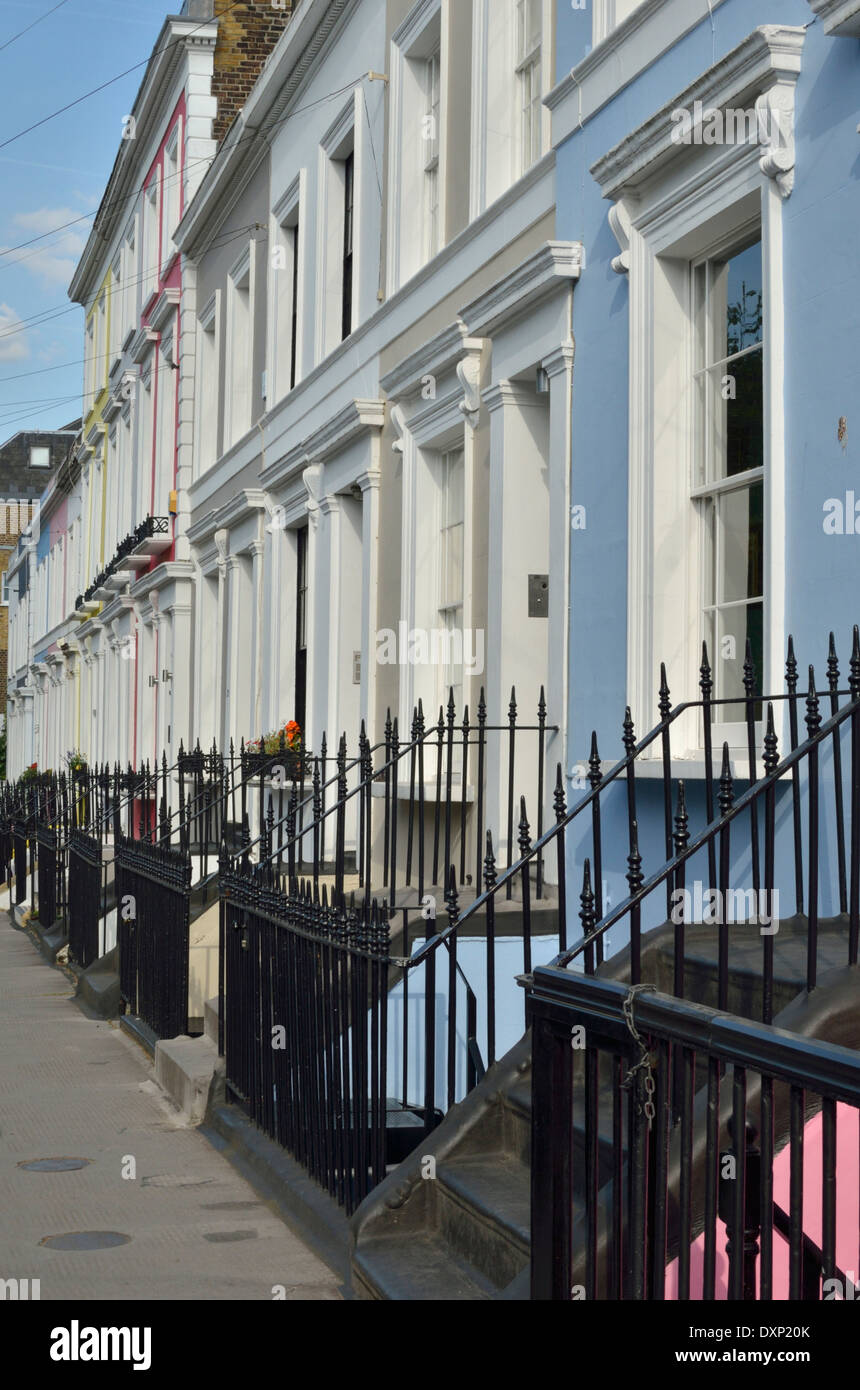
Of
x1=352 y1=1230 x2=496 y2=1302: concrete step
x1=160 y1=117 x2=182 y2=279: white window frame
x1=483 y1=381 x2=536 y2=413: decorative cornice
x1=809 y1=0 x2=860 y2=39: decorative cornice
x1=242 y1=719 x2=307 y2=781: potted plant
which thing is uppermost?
x1=160 y1=117 x2=182 y2=279: white window frame

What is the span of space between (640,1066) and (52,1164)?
15.0 feet

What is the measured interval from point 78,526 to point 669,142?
29071 millimetres

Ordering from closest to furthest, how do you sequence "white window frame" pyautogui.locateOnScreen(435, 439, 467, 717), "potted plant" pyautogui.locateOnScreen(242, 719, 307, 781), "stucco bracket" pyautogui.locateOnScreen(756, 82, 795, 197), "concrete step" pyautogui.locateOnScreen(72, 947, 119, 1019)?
"stucco bracket" pyautogui.locateOnScreen(756, 82, 795, 197) → "white window frame" pyautogui.locateOnScreen(435, 439, 467, 717) → "concrete step" pyautogui.locateOnScreen(72, 947, 119, 1019) → "potted plant" pyautogui.locateOnScreen(242, 719, 307, 781)

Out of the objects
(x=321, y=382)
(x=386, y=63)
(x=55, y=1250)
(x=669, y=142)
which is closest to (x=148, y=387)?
(x=321, y=382)

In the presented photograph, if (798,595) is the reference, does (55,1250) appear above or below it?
below

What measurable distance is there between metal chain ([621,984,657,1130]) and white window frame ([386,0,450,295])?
8.50 meters

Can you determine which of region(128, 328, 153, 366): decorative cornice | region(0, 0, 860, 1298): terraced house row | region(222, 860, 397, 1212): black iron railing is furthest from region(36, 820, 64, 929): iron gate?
region(222, 860, 397, 1212): black iron railing

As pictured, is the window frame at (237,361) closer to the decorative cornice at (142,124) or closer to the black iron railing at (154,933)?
the decorative cornice at (142,124)

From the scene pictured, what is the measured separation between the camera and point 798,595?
6.05m

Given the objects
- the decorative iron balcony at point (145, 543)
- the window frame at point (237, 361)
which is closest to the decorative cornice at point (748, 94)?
the window frame at point (237, 361)

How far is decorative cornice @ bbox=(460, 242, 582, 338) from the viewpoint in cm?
829

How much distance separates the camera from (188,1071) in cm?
848

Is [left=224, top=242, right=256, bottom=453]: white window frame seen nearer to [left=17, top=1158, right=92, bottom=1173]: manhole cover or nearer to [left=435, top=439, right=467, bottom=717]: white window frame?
[left=435, top=439, right=467, bottom=717]: white window frame
